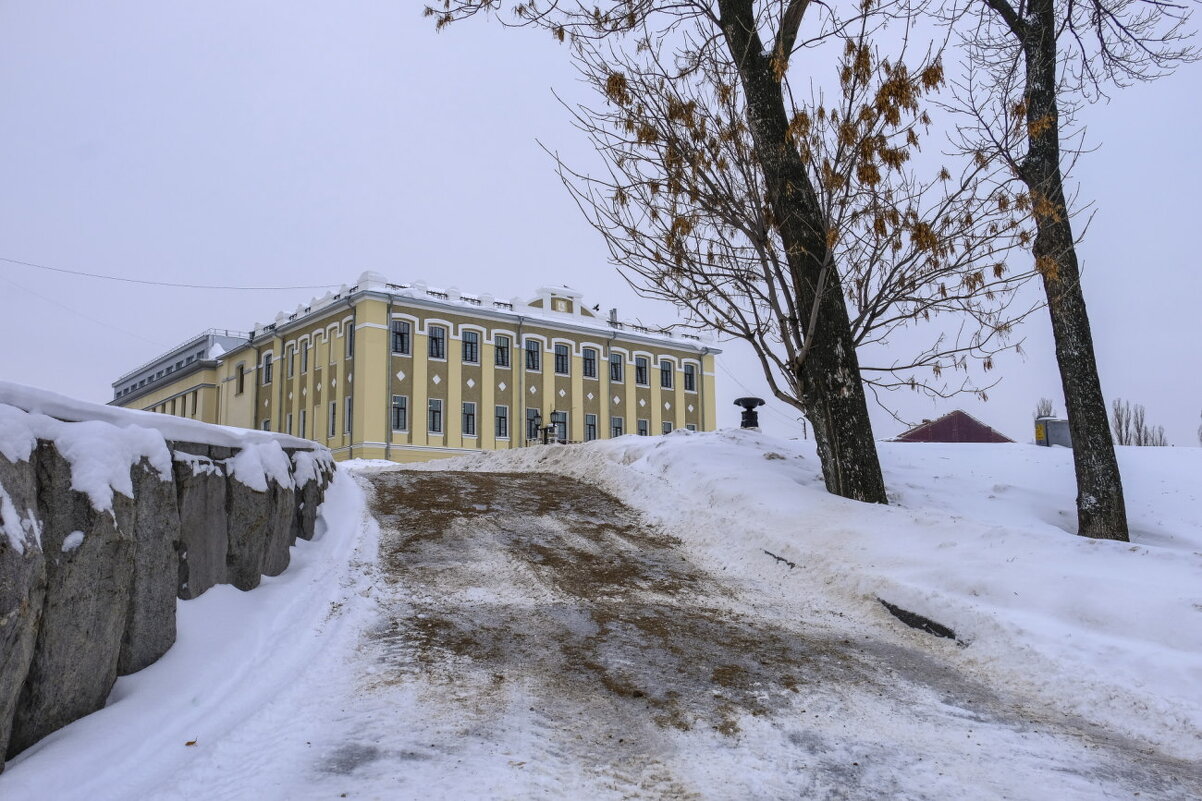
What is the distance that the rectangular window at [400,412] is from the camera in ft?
123

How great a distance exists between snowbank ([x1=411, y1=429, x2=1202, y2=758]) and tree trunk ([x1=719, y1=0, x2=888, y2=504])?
1.86 feet

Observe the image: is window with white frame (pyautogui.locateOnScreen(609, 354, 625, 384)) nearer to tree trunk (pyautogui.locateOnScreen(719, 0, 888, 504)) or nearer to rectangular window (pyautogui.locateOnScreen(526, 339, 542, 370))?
rectangular window (pyautogui.locateOnScreen(526, 339, 542, 370))

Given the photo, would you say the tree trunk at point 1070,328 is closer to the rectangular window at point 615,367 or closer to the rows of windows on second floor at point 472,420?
the rows of windows on second floor at point 472,420

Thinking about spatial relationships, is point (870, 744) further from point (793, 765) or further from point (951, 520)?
point (951, 520)

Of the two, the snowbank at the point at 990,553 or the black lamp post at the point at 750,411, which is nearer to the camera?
the snowbank at the point at 990,553

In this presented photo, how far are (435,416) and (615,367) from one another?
38.5ft

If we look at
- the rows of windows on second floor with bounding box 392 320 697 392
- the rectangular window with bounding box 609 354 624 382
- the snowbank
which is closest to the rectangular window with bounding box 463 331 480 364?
the rows of windows on second floor with bounding box 392 320 697 392

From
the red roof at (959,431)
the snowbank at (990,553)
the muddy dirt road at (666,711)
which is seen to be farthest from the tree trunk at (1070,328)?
the red roof at (959,431)

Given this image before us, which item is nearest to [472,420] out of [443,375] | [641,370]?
[443,375]

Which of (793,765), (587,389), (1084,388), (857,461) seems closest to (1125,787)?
(793,765)

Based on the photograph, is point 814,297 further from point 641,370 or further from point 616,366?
point 641,370

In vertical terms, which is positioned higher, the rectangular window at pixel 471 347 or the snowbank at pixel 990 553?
the rectangular window at pixel 471 347

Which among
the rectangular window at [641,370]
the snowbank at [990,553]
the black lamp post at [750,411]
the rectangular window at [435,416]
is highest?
the rectangular window at [641,370]

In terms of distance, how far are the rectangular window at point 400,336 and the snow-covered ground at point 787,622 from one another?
2794 cm
